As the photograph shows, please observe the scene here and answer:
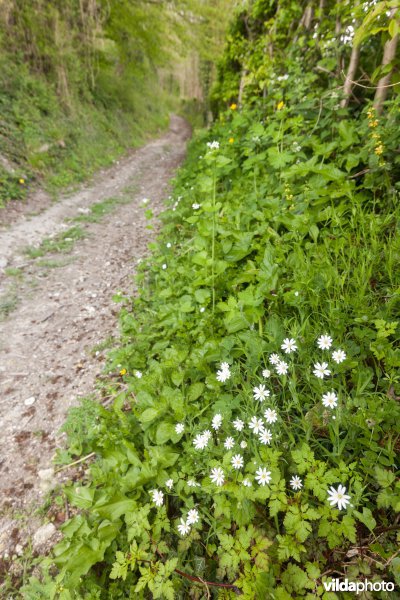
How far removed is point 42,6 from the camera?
352 inches

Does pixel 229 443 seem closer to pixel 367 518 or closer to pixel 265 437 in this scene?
pixel 265 437

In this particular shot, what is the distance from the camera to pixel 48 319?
3.86m

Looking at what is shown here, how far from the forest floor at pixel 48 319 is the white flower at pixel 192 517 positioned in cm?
99

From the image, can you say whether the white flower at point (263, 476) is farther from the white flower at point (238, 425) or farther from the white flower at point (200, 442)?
the white flower at point (200, 442)

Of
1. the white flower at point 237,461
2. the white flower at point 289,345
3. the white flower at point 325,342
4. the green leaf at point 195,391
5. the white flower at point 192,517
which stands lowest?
the white flower at point 192,517

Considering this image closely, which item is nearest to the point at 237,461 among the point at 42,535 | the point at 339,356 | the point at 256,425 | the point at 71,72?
the point at 256,425

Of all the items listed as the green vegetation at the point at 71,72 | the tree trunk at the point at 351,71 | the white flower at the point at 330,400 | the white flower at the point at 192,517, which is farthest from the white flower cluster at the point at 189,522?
the green vegetation at the point at 71,72

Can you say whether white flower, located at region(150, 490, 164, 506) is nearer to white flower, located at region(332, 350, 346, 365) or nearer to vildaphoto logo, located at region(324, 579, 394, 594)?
vildaphoto logo, located at region(324, 579, 394, 594)

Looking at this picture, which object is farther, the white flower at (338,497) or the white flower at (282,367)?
the white flower at (282,367)

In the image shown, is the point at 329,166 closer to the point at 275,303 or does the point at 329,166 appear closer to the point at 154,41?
the point at 275,303

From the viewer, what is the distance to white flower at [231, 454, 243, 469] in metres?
1.55

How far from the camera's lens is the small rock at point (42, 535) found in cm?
195

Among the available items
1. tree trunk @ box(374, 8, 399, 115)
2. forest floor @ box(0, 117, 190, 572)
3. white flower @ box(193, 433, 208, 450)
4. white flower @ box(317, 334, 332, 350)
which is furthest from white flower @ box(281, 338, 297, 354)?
tree trunk @ box(374, 8, 399, 115)

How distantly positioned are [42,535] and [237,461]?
142 centimetres
